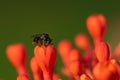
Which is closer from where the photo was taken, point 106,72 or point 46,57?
point 106,72

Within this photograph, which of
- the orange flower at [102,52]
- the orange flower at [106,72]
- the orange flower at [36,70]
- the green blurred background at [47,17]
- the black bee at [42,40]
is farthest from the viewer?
the green blurred background at [47,17]

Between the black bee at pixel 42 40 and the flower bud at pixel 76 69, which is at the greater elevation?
the black bee at pixel 42 40

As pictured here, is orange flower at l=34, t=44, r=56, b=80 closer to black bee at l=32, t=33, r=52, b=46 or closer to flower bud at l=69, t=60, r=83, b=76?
black bee at l=32, t=33, r=52, b=46

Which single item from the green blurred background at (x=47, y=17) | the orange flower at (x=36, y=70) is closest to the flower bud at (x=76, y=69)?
the orange flower at (x=36, y=70)

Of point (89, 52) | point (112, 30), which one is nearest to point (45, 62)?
point (89, 52)

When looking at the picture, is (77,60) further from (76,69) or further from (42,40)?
(42,40)

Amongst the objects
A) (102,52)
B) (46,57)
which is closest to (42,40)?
(46,57)

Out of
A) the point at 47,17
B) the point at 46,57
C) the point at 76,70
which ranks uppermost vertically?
the point at 46,57

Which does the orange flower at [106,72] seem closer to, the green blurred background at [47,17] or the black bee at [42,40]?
the black bee at [42,40]

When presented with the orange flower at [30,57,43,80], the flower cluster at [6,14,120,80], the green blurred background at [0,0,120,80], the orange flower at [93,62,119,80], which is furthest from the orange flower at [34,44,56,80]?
the green blurred background at [0,0,120,80]
